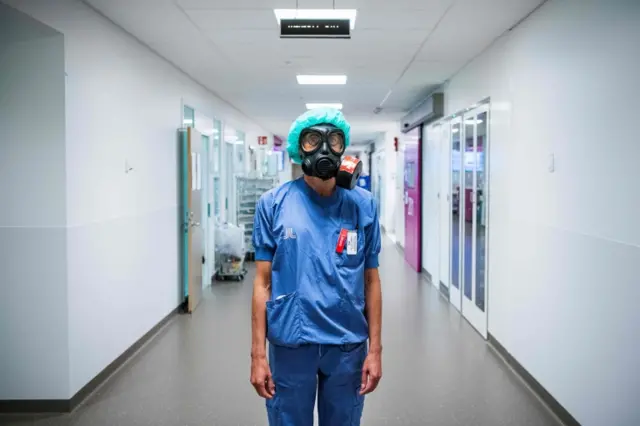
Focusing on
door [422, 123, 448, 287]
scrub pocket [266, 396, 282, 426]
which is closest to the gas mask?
scrub pocket [266, 396, 282, 426]

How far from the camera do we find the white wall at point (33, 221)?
131 inches

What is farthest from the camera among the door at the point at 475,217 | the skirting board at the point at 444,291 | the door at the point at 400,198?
the door at the point at 400,198

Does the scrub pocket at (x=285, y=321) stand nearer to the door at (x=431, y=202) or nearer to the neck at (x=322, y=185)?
the neck at (x=322, y=185)

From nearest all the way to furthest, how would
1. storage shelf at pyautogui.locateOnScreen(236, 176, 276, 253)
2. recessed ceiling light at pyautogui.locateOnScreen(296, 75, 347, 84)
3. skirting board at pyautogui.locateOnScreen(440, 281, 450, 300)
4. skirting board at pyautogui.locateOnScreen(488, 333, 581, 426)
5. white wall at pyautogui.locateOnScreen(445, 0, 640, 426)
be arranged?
white wall at pyautogui.locateOnScreen(445, 0, 640, 426)
skirting board at pyautogui.locateOnScreen(488, 333, 581, 426)
recessed ceiling light at pyautogui.locateOnScreen(296, 75, 347, 84)
skirting board at pyautogui.locateOnScreen(440, 281, 450, 300)
storage shelf at pyautogui.locateOnScreen(236, 176, 276, 253)

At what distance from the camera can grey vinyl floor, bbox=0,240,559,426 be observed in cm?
334

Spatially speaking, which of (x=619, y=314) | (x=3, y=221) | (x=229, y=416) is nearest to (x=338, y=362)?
(x=619, y=314)

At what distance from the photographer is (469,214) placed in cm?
581

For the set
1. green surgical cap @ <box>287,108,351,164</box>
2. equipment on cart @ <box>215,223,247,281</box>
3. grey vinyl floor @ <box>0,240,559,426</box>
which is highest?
green surgical cap @ <box>287,108,351,164</box>

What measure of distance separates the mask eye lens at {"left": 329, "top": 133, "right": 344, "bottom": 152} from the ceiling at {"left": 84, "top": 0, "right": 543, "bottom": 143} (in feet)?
6.47

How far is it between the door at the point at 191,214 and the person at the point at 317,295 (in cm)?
397

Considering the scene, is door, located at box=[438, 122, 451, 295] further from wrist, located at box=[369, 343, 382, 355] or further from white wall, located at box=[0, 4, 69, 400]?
wrist, located at box=[369, 343, 382, 355]

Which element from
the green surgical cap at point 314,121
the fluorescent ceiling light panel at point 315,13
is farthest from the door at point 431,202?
the green surgical cap at point 314,121

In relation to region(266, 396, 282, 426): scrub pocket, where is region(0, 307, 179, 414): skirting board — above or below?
below

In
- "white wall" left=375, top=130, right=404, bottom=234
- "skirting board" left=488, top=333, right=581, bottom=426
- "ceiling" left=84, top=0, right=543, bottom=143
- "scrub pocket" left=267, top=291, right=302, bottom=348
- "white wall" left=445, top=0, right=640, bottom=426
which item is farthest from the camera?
A: "white wall" left=375, top=130, right=404, bottom=234
